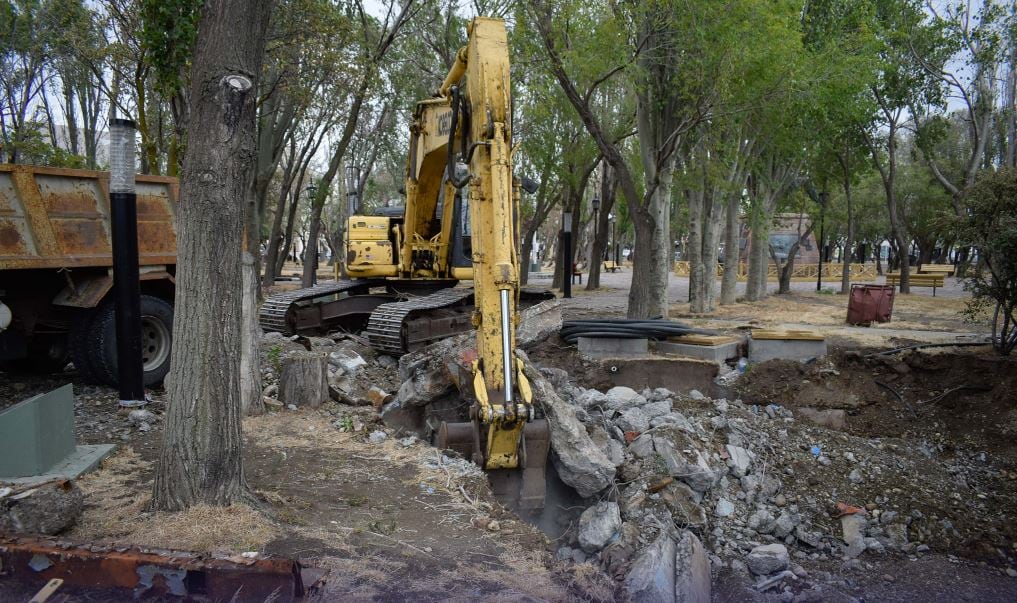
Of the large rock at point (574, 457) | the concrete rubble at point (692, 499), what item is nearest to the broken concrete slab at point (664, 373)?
the concrete rubble at point (692, 499)

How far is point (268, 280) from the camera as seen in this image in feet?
81.3

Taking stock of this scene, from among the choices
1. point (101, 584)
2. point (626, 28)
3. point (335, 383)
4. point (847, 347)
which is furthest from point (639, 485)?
point (626, 28)

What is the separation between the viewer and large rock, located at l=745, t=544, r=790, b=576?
6094 millimetres

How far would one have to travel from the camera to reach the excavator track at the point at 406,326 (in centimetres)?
1025

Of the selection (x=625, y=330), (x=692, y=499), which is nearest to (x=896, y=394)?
(x=625, y=330)

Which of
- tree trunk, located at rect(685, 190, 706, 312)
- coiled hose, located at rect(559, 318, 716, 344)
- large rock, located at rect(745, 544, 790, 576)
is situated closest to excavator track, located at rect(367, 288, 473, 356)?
coiled hose, located at rect(559, 318, 716, 344)

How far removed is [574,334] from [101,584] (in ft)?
26.2

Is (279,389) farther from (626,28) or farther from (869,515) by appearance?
(626,28)

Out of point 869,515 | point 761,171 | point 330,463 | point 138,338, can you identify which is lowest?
point 869,515

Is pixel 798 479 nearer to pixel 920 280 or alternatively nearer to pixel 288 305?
pixel 288 305

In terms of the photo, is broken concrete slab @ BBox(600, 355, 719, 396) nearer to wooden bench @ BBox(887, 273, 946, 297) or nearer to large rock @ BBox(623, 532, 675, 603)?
large rock @ BBox(623, 532, 675, 603)

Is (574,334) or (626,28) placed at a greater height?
(626,28)

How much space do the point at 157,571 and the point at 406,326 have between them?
284 inches

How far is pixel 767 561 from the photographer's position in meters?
6.13
